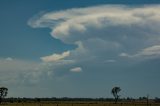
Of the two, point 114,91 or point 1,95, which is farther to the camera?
point 114,91

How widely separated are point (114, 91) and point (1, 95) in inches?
1979

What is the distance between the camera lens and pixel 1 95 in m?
136

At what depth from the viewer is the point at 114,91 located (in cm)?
15762
